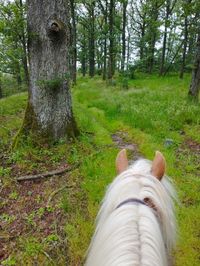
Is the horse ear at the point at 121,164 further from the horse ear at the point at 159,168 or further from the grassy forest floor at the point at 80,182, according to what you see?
the grassy forest floor at the point at 80,182

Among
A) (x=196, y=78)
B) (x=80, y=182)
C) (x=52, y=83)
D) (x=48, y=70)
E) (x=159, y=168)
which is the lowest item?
(x=80, y=182)

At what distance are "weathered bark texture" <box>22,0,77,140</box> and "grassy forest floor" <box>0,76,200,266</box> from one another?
18.8 inches

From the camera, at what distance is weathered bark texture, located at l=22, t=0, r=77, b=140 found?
243 inches

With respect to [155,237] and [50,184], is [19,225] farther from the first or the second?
[155,237]

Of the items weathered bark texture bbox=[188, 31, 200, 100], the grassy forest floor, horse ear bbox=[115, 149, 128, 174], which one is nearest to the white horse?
horse ear bbox=[115, 149, 128, 174]

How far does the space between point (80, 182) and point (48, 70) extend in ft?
8.57

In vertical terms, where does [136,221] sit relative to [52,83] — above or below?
below

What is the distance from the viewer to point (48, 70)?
252 inches

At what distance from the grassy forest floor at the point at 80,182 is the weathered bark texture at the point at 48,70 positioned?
0.48 metres

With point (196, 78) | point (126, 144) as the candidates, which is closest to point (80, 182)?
point (126, 144)

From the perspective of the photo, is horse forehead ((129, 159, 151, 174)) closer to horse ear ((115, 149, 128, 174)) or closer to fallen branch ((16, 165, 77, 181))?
horse ear ((115, 149, 128, 174))

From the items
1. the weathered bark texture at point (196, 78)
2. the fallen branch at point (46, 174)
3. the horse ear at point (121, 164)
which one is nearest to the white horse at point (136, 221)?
the horse ear at point (121, 164)

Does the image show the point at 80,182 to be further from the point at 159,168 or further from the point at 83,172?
the point at 159,168

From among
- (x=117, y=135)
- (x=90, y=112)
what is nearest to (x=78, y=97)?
(x=90, y=112)
